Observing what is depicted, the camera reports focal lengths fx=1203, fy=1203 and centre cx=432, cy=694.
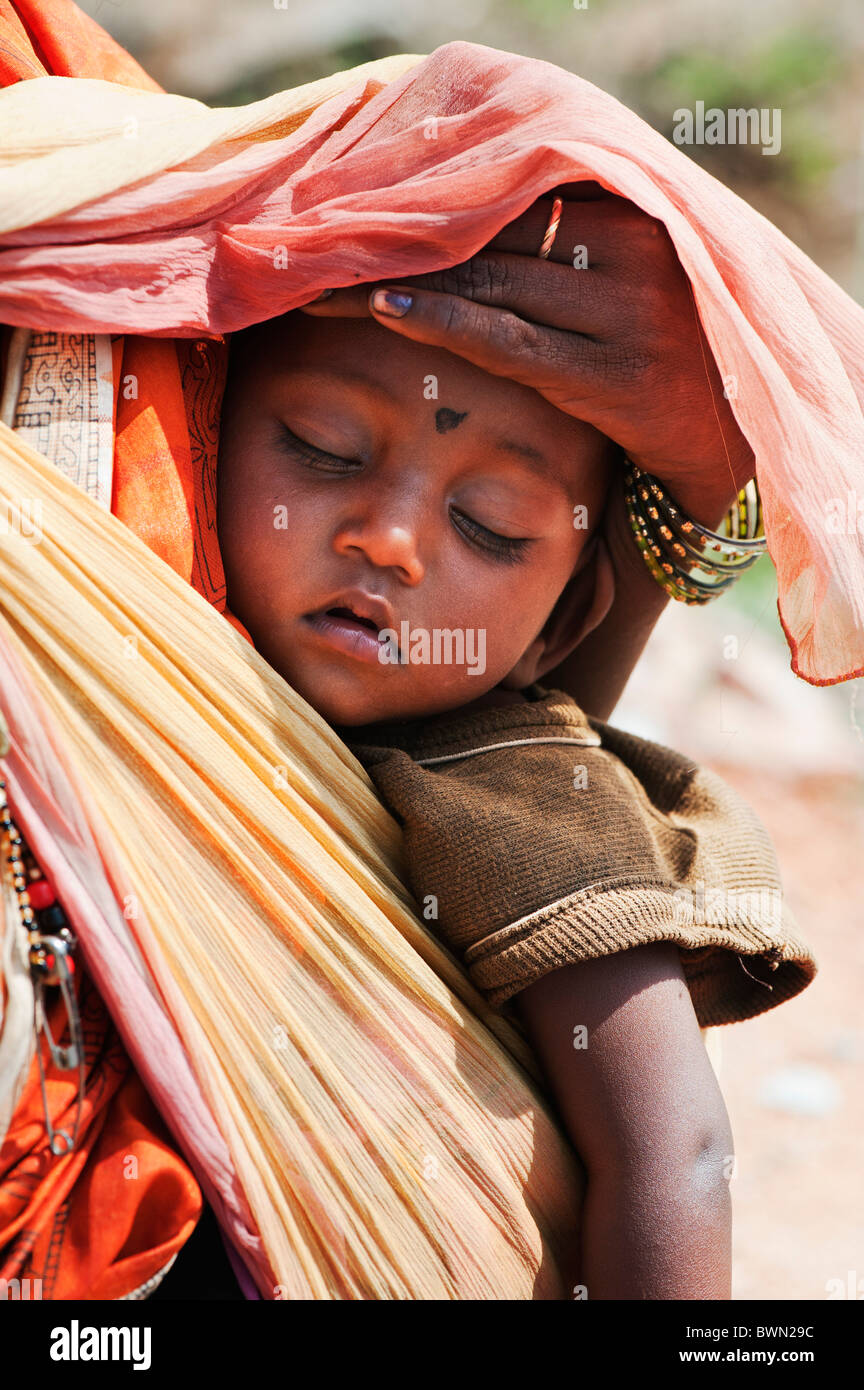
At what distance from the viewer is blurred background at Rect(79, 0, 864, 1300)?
13.5ft

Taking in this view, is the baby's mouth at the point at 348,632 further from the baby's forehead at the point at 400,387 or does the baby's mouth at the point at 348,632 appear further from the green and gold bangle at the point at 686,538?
the green and gold bangle at the point at 686,538

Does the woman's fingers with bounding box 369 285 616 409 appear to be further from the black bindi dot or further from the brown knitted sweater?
the brown knitted sweater

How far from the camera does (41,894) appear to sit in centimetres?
123

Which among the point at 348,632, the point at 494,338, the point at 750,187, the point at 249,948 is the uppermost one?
the point at 750,187

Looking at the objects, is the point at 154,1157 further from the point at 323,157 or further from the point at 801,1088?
the point at 801,1088

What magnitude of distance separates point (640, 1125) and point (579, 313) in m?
0.99

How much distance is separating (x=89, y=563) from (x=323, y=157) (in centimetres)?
61

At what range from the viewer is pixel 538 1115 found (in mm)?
1453

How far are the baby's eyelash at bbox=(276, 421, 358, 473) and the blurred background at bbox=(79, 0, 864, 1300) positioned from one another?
282cm

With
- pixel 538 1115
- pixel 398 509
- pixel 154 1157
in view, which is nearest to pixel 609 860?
pixel 538 1115

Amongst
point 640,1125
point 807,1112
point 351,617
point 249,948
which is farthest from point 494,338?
point 807,1112

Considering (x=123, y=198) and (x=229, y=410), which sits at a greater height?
(x=123, y=198)

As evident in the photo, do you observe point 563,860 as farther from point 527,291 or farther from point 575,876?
point 527,291
